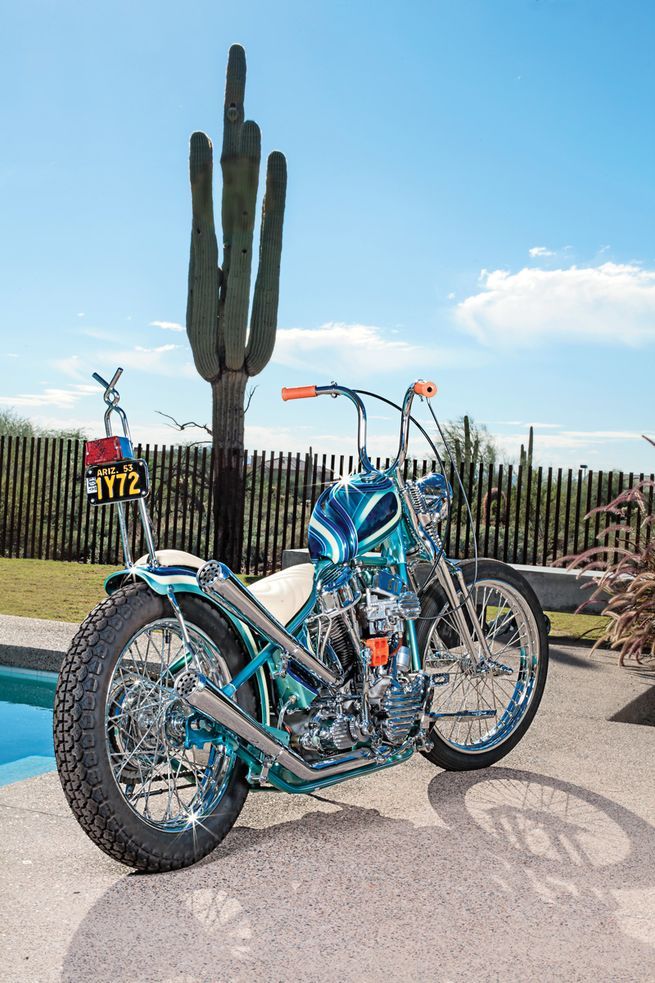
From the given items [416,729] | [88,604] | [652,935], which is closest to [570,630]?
[88,604]

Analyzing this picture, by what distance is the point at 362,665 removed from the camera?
3146 mm

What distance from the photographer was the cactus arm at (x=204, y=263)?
14.5 m

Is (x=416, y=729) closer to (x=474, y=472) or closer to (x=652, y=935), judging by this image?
(x=652, y=935)

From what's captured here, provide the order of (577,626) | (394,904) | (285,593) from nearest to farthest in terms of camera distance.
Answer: (394,904), (285,593), (577,626)

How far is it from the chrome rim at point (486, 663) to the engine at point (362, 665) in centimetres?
41

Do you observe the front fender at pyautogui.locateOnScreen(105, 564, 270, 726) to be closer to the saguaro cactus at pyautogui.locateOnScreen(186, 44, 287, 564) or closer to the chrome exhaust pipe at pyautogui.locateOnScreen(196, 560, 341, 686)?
the chrome exhaust pipe at pyautogui.locateOnScreen(196, 560, 341, 686)

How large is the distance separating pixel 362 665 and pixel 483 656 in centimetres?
80

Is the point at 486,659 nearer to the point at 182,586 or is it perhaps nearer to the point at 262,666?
the point at 262,666

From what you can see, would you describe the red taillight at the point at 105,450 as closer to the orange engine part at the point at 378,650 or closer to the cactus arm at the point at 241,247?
the orange engine part at the point at 378,650

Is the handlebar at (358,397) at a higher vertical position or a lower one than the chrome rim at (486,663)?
higher

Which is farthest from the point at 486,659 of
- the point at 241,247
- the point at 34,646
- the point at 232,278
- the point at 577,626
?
the point at 241,247

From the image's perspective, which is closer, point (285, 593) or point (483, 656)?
point (285, 593)

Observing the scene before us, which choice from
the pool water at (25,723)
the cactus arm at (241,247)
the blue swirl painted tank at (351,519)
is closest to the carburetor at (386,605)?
the blue swirl painted tank at (351,519)

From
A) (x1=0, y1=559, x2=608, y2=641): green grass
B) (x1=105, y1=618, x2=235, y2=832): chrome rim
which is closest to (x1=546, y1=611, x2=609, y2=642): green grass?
(x1=0, y1=559, x2=608, y2=641): green grass
